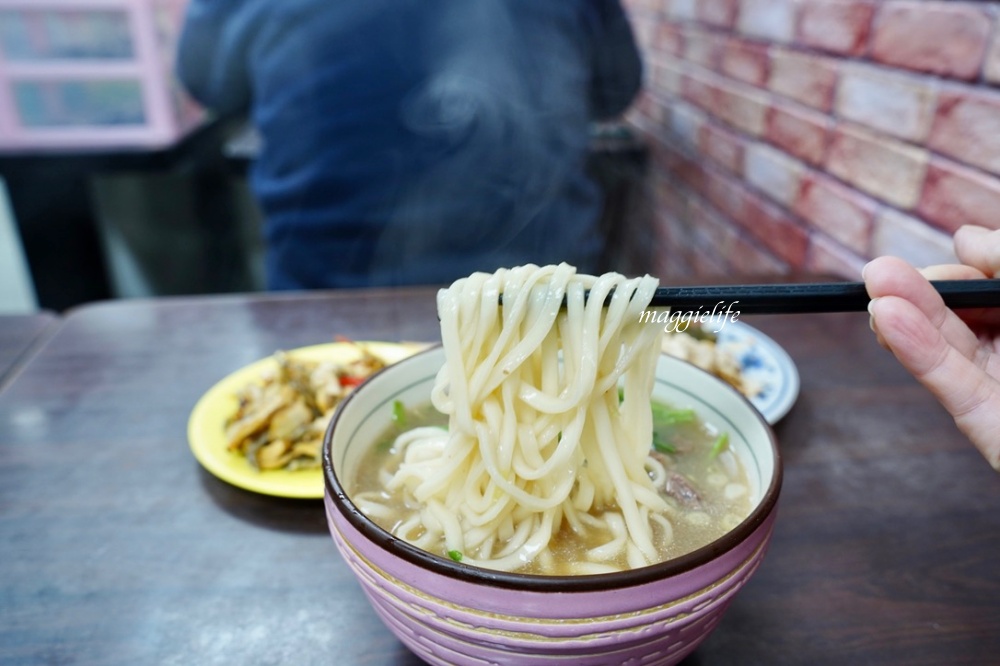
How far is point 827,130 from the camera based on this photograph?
80.9 inches

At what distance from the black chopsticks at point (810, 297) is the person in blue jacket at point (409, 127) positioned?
1768 mm

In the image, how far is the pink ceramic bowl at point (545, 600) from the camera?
66cm

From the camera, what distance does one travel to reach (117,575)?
100cm

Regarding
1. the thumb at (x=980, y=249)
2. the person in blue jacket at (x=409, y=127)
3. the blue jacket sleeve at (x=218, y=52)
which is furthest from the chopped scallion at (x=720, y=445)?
the blue jacket sleeve at (x=218, y=52)

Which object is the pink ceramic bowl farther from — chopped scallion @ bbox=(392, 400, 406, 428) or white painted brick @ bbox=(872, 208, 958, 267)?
white painted brick @ bbox=(872, 208, 958, 267)

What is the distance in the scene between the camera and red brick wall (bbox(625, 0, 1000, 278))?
1.57 metres

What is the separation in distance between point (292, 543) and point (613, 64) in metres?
2.46

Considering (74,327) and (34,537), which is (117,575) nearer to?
(34,537)

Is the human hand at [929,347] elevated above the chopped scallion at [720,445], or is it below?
above

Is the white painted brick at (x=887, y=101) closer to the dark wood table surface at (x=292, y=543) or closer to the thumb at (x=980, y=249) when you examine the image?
the dark wood table surface at (x=292, y=543)

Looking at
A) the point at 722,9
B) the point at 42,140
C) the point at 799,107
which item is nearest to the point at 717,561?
the point at 799,107

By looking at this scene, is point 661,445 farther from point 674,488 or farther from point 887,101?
point 887,101

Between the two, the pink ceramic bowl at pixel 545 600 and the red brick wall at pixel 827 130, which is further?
the red brick wall at pixel 827 130

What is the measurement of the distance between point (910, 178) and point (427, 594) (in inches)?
63.6
